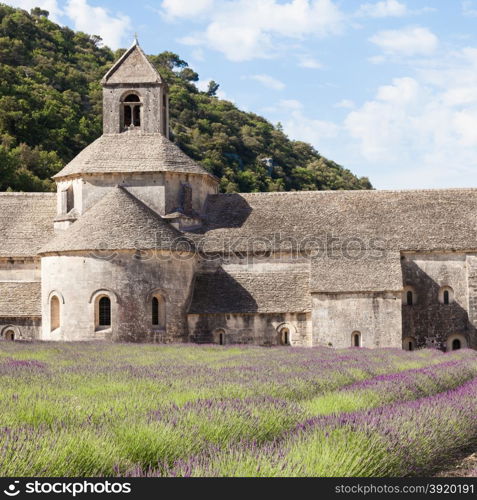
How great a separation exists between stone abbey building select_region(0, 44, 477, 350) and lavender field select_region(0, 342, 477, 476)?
16707mm

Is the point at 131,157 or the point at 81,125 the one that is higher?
the point at 81,125

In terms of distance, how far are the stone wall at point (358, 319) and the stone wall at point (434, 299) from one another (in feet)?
8.44

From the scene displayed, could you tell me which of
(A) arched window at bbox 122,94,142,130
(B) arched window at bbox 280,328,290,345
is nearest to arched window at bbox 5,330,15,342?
(A) arched window at bbox 122,94,142,130

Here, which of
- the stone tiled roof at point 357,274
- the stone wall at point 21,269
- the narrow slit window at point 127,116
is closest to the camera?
the stone tiled roof at point 357,274

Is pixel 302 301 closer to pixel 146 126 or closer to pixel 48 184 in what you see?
pixel 146 126

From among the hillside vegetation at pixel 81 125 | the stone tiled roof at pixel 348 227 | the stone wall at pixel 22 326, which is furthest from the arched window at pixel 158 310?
the hillside vegetation at pixel 81 125

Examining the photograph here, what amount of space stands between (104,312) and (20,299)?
5892 millimetres

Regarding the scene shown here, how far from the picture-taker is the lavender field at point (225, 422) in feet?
26.2

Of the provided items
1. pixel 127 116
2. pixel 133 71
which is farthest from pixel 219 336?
pixel 133 71

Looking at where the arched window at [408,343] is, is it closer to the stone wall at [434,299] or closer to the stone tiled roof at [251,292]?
the stone wall at [434,299]

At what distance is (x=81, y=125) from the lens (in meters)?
78.6

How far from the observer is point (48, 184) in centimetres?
6594

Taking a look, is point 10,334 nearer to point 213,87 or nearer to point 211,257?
point 211,257

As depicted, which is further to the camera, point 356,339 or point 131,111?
point 131,111
